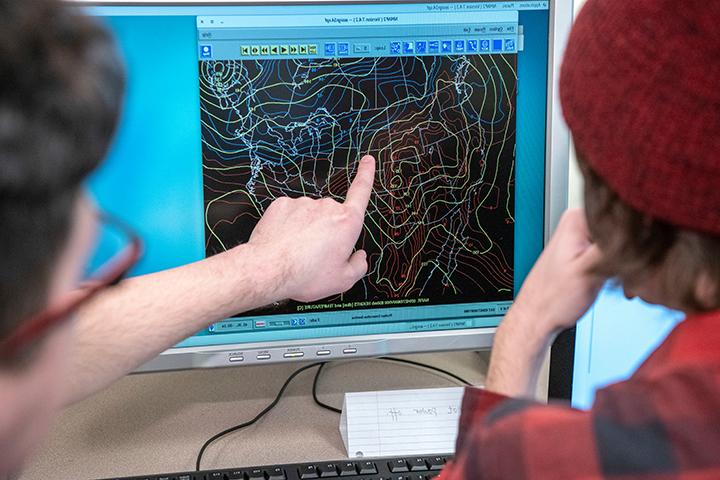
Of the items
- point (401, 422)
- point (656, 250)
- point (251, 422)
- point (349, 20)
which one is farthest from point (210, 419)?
point (656, 250)

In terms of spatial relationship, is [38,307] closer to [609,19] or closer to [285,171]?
[609,19]

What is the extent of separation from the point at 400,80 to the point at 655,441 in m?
0.55

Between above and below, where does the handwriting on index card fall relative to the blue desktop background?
below

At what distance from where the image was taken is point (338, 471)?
0.91m

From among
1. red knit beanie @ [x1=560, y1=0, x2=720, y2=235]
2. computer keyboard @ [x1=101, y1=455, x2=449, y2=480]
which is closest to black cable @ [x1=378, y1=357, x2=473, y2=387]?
computer keyboard @ [x1=101, y1=455, x2=449, y2=480]

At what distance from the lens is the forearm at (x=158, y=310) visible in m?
0.87

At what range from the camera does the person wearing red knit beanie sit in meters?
0.52

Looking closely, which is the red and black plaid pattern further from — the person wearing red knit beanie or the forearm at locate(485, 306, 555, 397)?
the forearm at locate(485, 306, 555, 397)

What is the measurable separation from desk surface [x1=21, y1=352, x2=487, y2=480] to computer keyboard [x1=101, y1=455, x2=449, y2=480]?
0.31ft

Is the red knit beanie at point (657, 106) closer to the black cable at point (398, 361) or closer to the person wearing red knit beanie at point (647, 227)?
the person wearing red knit beanie at point (647, 227)

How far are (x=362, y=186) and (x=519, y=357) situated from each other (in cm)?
26

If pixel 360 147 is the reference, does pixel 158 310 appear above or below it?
below

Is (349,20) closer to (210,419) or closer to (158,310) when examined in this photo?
(158,310)

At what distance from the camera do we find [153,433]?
106cm
